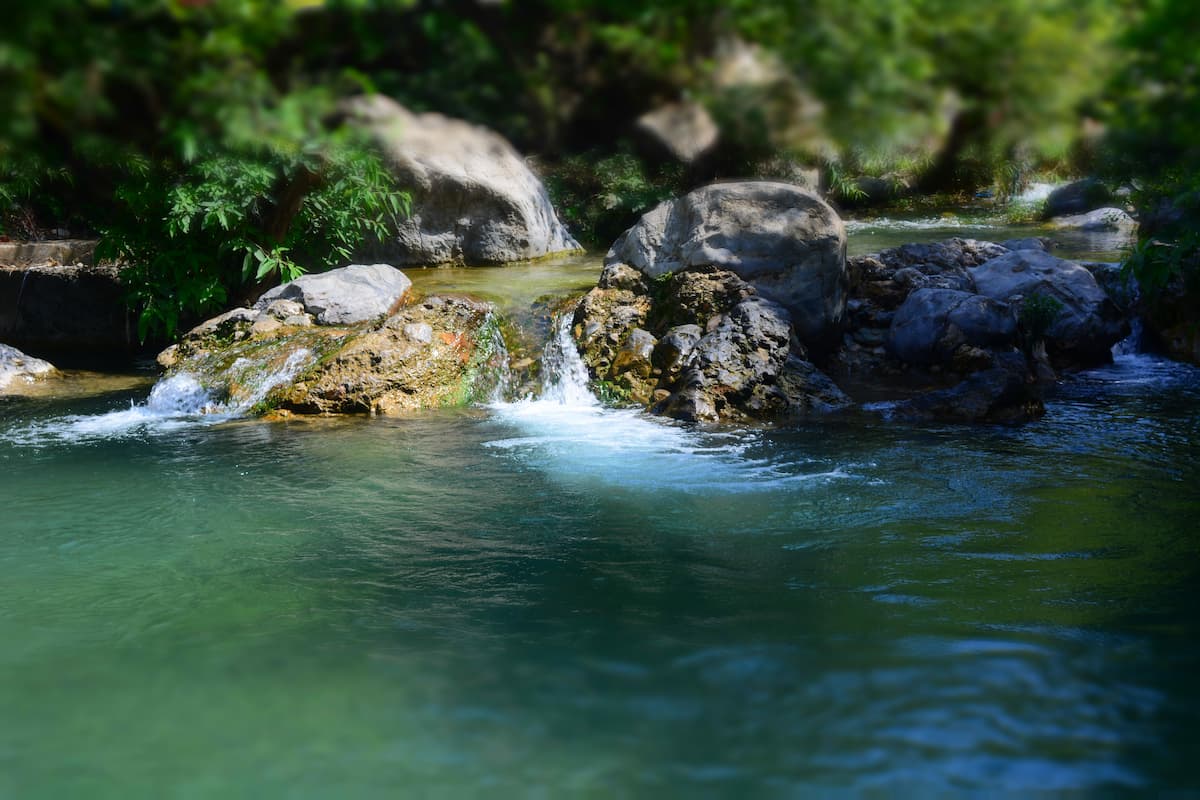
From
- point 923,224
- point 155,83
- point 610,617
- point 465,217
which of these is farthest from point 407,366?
point 923,224

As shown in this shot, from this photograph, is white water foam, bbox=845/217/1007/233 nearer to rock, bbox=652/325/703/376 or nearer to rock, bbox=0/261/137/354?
rock, bbox=652/325/703/376

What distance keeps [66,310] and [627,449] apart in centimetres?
879

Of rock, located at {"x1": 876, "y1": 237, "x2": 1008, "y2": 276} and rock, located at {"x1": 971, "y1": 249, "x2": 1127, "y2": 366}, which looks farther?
rock, located at {"x1": 876, "y1": 237, "x2": 1008, "y2": 276}

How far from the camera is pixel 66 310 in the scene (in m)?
12.5

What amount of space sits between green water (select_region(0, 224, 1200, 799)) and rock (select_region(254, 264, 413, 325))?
2.97m

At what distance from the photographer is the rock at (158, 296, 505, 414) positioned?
882 cm

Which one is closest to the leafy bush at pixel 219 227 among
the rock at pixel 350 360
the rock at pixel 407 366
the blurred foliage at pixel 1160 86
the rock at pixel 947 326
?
the rock at pixel 350 360

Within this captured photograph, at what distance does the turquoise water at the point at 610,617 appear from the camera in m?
3.19

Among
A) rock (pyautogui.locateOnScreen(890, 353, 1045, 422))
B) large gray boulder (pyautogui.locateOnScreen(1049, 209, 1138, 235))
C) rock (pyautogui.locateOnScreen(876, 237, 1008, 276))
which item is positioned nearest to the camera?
rock (pyautogui.locateOnScreen(890, 353, 1045, 422))

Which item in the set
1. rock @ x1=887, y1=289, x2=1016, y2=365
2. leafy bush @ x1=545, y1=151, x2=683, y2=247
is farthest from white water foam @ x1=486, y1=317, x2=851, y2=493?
leafy bush @ x1=545, y1=151, x2=683, y2=247

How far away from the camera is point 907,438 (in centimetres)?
731

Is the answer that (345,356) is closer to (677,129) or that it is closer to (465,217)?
(465,217)

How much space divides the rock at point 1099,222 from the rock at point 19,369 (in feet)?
49.3

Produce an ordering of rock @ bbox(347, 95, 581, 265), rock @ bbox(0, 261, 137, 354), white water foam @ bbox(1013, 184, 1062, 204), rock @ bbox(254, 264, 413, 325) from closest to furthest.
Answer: rock @ bbox(254, 264, 413, 325) < rock @ bbox(0, 261, 137, 354) < rock @ bbox(347, 95, 581, 265) < white water foam @ bbox(1013, 184, 1062, 204)
